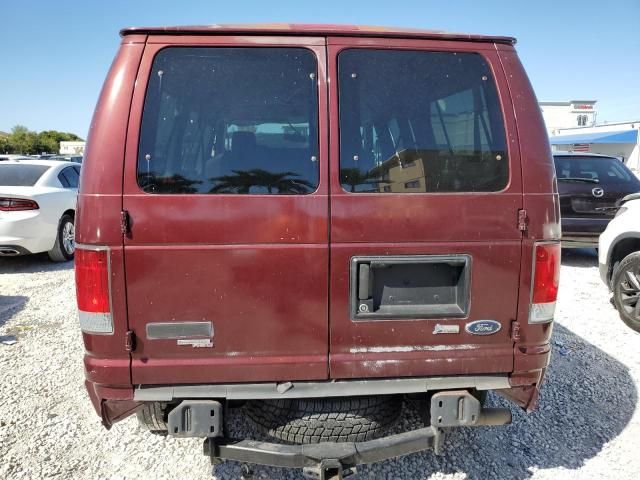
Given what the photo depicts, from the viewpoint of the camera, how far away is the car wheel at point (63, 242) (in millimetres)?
6883

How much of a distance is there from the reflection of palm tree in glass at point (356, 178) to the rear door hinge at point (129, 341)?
1.15m

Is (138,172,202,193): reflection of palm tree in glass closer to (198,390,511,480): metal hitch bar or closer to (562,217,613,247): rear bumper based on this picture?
(198,390,511,480): metal hitch bar

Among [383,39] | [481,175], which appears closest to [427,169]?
[481,175]

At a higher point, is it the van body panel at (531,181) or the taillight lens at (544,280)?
the van body panel at (531,181)

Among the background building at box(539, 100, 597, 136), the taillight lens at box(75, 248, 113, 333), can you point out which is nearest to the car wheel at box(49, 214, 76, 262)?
the taillight lens at box(75, 248, 113, 333)

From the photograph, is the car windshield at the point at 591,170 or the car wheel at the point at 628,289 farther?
the car windshield at the point at 591,170

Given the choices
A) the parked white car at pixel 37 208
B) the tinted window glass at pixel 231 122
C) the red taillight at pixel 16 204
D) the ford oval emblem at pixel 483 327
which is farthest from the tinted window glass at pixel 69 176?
the ford oval emblem at pixel 483 327

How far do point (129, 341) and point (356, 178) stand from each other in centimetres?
124

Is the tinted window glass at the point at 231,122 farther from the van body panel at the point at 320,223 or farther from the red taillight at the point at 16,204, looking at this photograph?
the red taillight at the point at 16,204

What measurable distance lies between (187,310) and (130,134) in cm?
81

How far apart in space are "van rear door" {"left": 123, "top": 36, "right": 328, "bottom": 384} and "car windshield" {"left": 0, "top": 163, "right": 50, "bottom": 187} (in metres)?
5.99

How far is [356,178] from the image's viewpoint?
197 centimetres

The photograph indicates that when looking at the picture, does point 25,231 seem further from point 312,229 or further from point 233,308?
point 312,229

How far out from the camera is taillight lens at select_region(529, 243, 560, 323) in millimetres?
2039
